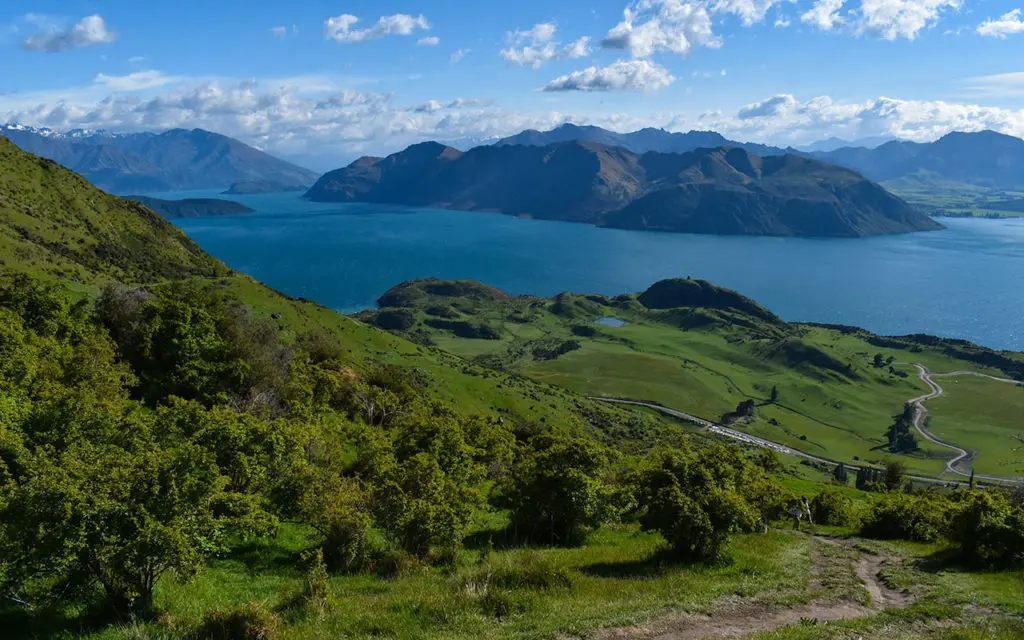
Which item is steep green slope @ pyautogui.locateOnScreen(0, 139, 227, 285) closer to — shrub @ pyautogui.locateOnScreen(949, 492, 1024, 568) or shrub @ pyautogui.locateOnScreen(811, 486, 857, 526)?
shrub @ pyautogui.locateOnScreen(811, 486, 857, 526)

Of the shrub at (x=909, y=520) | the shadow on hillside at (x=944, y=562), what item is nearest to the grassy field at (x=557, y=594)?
the shadow on hillside at (x=944, y=562)

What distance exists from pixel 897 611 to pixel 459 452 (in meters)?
21.3

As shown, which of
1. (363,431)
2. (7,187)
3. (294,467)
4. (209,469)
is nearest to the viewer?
(209,469)

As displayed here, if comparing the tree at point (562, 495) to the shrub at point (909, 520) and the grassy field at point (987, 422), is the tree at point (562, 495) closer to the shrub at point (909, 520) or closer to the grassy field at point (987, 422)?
the shrub at point (909, 520)

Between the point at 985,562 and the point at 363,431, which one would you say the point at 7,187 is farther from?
the point at 985,562

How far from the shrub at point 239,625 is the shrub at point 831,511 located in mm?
41686

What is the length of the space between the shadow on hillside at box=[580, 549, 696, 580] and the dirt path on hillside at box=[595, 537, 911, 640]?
3769mm

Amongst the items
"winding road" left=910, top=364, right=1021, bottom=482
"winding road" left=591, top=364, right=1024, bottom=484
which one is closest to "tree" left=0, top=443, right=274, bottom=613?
"winding road" left=591, top=364, right=1024, bottom=484

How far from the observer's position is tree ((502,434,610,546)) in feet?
93.9

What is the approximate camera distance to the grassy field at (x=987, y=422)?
Answer: 14475 cm

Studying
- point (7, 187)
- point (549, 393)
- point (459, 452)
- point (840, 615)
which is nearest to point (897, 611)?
point (840, 615)

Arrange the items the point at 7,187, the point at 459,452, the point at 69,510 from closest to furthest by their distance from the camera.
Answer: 1. the point at 69,510
2. the point at 459,452
3. the point at 7,187

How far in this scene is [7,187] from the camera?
121 metres

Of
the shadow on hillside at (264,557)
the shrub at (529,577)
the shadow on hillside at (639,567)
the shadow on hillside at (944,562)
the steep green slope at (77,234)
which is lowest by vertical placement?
→ the shadow on hillside at (944,562)
